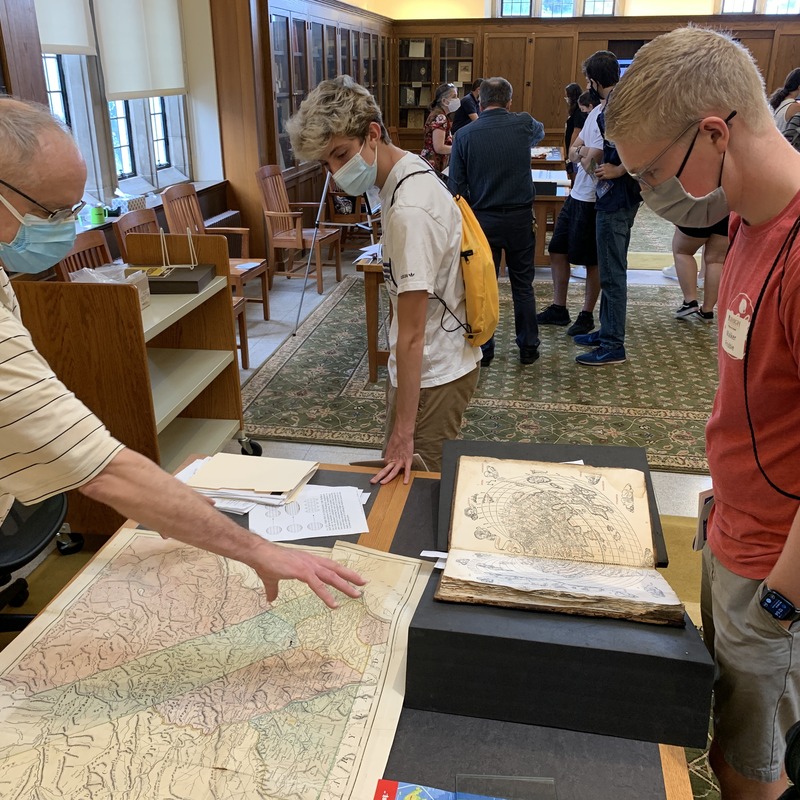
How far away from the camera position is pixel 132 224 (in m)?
3.83

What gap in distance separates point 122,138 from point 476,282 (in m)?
4.06

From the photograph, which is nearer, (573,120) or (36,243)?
(36,243)

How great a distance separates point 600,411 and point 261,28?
13.5 feet

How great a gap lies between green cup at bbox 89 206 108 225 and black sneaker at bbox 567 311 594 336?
2.97 metres

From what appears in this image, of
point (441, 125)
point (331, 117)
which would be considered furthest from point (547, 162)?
point (331, 117)

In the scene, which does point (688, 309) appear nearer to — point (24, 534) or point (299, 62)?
point (299, 62)

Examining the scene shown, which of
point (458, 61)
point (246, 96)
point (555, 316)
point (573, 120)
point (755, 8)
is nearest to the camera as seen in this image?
point (555, 316)

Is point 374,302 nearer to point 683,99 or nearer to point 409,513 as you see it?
point 409,513

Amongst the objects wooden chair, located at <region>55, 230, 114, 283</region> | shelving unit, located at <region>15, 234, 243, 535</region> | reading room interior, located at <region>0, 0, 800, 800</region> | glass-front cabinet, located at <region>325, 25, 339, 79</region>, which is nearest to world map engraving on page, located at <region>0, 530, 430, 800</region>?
reading room interior, located at <region>0, 0, 800, 800</region>

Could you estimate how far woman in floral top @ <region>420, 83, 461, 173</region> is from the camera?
6.55m

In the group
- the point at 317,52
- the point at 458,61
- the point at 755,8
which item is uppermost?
the point at 755,8

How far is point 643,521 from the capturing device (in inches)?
46.4

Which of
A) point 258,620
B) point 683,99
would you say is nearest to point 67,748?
point 258,620

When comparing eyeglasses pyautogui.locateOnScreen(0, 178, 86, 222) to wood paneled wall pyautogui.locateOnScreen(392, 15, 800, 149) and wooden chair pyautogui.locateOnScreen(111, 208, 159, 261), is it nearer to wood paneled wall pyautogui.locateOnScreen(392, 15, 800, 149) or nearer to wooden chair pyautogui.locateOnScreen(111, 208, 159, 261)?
wooden chair pyautogui.locateOnScreen(111, 208, 159, 261)
